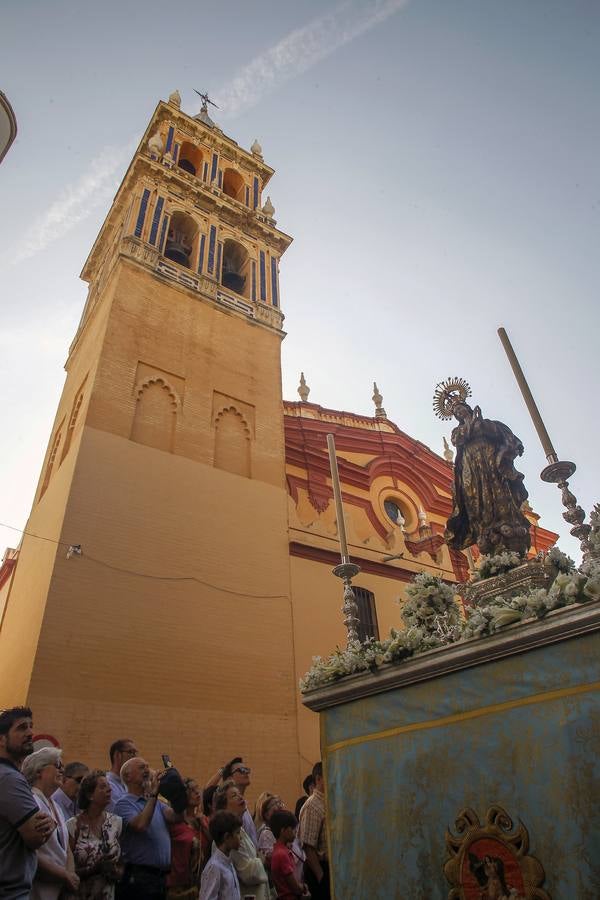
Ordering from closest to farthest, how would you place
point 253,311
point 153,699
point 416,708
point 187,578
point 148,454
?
point 416,708
point 153,699
point 187,578
point 148,454
point 253,311

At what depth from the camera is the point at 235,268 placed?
16594 millimetres

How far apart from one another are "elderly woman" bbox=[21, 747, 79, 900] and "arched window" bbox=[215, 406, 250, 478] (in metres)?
8.44

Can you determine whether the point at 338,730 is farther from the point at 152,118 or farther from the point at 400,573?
the point at 152,118

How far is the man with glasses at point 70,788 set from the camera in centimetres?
423

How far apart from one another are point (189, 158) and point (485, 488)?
59.0ft

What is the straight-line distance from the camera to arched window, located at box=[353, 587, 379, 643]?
37.0ft

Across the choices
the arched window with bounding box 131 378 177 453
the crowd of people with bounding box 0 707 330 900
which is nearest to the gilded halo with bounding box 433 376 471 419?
the crowd of people with bounding box 0 707 330 900

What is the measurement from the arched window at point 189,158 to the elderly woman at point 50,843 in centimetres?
1865

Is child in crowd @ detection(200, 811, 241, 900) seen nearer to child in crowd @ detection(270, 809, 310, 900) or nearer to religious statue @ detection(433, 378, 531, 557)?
child in crowd @ detection(270, 809, 310, 900)

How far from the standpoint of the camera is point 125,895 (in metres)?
3.38

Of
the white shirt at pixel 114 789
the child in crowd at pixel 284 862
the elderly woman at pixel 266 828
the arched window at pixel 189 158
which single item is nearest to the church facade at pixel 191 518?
the arched window at pixel 189 158

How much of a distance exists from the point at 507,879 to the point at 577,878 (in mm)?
313

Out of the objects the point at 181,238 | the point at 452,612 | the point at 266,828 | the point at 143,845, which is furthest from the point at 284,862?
the point at 181,238

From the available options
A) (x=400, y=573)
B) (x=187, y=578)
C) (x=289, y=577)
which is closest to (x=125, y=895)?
(x=187, y=578)
